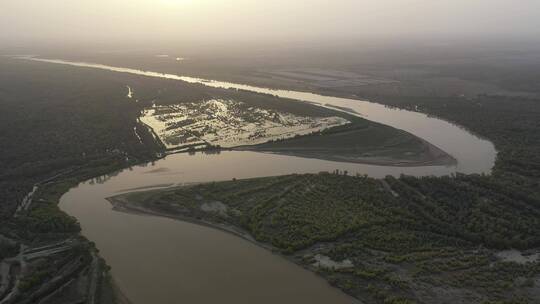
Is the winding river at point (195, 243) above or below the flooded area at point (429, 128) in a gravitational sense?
below

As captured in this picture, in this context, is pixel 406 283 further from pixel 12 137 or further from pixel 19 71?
pixel 19 71

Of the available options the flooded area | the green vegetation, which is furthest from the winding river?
the green vegetation

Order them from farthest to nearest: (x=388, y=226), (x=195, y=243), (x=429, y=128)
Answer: (x=429, y=128) < (x=388, y=226) < (x=195, y=243)

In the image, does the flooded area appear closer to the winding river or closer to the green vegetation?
the winding river

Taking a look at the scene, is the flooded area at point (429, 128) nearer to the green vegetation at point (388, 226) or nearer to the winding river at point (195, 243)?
the winding river at point (195, 243)

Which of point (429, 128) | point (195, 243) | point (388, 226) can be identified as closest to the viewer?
point (195, 243)

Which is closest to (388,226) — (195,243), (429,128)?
(195,243)

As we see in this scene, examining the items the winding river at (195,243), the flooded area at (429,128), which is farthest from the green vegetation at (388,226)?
the flooded area at (429,128)

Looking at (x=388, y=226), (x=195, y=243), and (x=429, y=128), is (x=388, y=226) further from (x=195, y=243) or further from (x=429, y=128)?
(x=429, y=128)

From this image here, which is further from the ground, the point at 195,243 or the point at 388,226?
the point at 388,226
